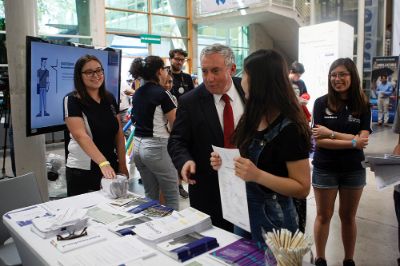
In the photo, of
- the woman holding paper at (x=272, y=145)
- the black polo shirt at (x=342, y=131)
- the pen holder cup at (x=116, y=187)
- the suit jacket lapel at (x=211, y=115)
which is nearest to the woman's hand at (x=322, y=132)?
the black polo shirt at (x=342, y=131)

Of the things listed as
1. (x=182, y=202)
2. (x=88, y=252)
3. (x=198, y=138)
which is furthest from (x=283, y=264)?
(x=182, y=202)

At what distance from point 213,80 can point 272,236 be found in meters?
0.95

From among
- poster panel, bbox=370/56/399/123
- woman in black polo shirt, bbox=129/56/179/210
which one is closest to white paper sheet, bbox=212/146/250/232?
woman in black polo shirt, bbox=129/56/179/210

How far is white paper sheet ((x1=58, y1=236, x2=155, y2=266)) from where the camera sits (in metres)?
1.29

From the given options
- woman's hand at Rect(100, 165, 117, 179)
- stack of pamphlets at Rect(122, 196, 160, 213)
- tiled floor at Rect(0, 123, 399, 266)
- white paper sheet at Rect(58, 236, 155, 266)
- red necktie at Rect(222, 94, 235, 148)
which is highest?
red necktie at Rect(222, 94, 235, 148)

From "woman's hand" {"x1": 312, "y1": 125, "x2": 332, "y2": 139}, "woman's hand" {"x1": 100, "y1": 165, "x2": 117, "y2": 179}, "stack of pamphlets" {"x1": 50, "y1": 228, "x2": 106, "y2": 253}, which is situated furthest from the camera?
"woman's hand" {"x1": 312, "y1": 125, "x2": 332, "y2": 139}

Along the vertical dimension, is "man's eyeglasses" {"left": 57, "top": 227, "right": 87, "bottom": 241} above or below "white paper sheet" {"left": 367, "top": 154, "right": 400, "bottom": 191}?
below

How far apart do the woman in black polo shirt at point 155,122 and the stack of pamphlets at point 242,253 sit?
1.65m

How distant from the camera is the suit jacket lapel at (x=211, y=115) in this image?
1855 mm

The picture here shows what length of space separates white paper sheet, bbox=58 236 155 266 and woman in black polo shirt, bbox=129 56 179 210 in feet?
5.13

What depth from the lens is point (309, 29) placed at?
8312 millimetres

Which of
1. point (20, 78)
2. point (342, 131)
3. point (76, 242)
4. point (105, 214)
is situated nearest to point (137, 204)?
point (105, 214)

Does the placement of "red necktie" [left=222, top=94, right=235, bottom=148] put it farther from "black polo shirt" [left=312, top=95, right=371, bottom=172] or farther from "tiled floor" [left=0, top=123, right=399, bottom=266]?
"tiled floor" [left=0, top=123, right=399, bottom=266]

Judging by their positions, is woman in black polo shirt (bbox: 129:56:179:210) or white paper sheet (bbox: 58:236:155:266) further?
woman in black polo shirt (bbox: 129:56:179:210)
